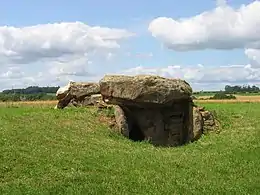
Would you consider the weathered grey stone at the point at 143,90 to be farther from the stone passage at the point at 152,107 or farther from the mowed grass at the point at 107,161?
the mowed grass at the point at 107,161

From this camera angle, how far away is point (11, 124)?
23.1 metres

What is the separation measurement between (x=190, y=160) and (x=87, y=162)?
4.31 m

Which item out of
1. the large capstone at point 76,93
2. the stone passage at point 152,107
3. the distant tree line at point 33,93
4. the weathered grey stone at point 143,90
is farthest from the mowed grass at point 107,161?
the distant tree line at point 33,93

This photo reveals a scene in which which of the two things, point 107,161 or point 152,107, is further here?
point 152,107

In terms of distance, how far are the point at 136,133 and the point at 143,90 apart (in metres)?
2.89

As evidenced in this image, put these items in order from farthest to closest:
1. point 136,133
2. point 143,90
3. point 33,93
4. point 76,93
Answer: point 33,93 → point 76,93 → point 136,133 → point 143,90

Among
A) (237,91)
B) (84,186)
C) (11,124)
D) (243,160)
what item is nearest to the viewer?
(84,186)

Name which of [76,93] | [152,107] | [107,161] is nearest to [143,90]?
[152,107]

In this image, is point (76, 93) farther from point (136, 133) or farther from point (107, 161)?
point (107, 161)

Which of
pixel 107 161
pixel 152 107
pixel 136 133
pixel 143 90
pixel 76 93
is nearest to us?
pixel 107 161

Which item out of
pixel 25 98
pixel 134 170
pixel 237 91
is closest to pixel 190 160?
pixel 134 170

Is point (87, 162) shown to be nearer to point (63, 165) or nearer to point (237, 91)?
point (63, 165)

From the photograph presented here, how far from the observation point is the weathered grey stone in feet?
86.5

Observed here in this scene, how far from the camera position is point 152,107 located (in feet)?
91.1
